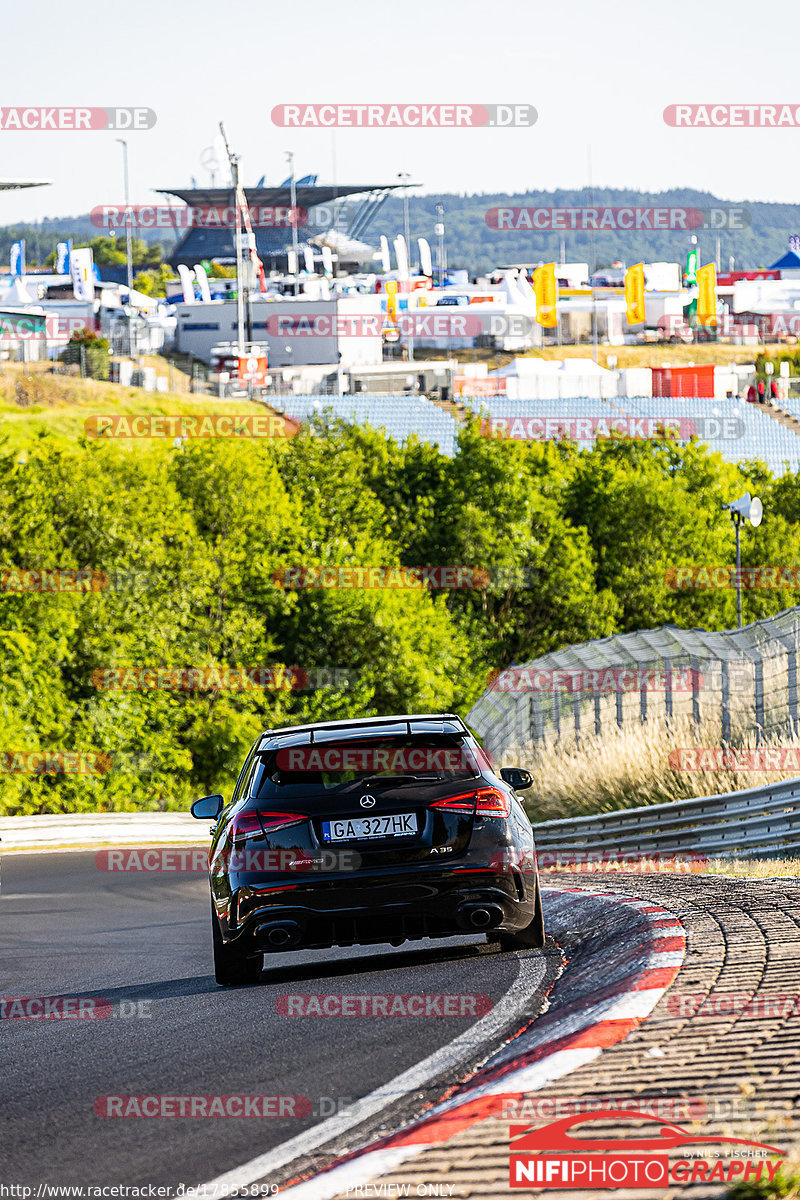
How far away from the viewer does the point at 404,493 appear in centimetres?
6631

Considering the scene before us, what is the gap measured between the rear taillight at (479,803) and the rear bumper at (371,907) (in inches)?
12.3

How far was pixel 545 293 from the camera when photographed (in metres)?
111

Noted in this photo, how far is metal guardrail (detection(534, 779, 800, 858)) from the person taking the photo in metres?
13.2

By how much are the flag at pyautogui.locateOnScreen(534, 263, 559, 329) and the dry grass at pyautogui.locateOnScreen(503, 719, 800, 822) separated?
8782 cm

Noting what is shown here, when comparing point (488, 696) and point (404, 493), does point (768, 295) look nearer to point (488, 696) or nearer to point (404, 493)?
point (404, 493)

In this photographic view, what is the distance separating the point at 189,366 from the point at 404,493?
5345 cm
